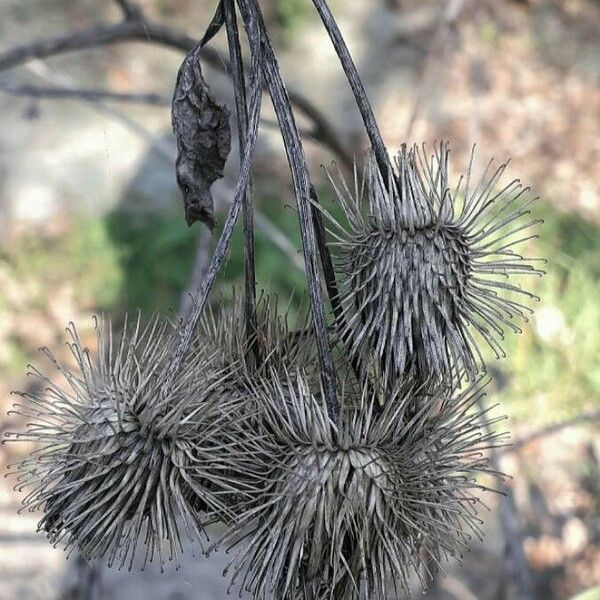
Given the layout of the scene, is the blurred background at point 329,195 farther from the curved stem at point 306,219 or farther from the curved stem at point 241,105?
the curved stem at point 306,219

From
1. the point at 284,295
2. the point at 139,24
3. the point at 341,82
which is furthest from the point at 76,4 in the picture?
the point at 139,24

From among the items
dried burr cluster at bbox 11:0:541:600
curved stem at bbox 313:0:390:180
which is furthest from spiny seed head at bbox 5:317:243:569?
curved stem at bbox 313:0:390:180

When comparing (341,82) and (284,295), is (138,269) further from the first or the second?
(341,82)

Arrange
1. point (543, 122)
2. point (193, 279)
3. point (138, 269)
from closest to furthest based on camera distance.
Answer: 1. point (193, 279)
2. point (138, 269)
3. point (543, 122)

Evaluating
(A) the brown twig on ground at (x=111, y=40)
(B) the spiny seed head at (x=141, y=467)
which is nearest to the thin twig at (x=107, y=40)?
(A) the brown twig on ground at (x=111, y=40)

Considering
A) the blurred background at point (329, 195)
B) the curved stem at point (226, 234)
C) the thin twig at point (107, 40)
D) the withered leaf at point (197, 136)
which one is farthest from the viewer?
the blurred background at point (329, 195)

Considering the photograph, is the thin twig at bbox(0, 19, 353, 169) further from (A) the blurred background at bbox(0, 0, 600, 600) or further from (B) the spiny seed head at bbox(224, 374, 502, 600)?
(B) the spiny seed head at bbox(224, 374, 502, 600)

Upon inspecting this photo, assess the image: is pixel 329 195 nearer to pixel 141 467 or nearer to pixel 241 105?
pixel 241 105
